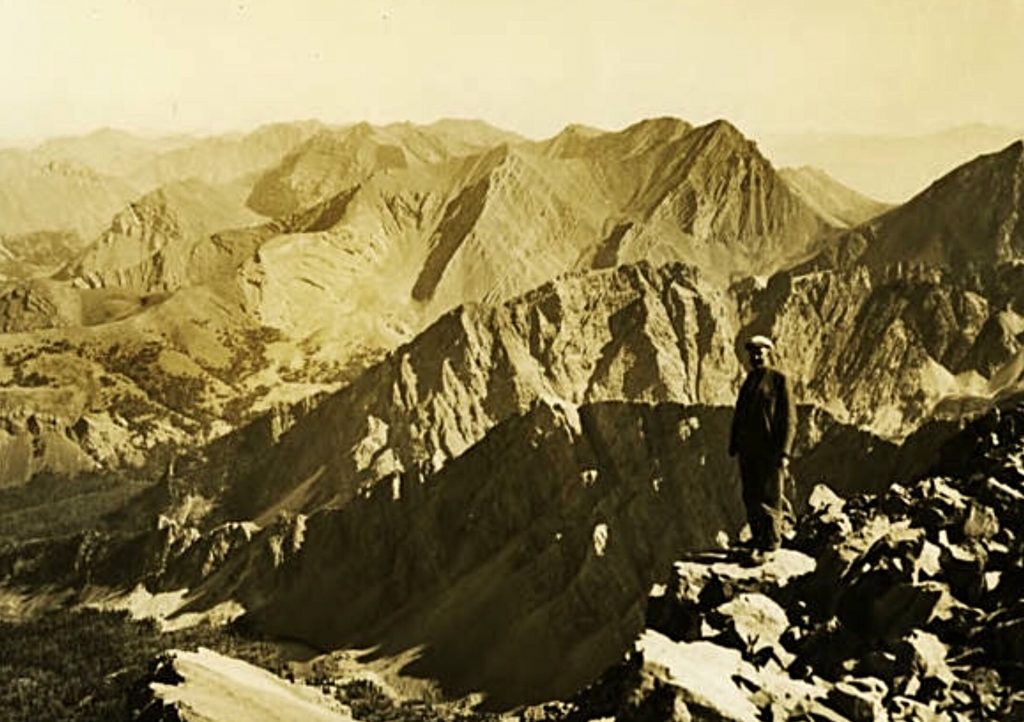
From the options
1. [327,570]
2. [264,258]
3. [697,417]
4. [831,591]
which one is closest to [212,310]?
[264,258]

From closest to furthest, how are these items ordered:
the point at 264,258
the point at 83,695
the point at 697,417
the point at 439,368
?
the point at 83,695 < the point at 697,417 < the point at 439,368 < the point at 264,258

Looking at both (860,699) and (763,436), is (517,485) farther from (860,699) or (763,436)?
(860,699)

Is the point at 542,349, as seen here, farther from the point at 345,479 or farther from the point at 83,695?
the point at 83,695

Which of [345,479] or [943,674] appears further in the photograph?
[345,479]

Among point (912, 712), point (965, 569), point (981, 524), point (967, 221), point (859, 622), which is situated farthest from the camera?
point (967, 221)

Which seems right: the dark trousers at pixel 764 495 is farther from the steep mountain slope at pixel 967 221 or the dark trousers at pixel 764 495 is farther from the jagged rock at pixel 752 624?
the steep mountain slope at pixel 967 221

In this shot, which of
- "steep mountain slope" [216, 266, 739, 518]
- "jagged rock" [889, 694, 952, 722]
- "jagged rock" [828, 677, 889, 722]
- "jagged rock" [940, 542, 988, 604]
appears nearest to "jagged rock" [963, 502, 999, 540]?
"jagged rock" [940, 542, 988, 604]

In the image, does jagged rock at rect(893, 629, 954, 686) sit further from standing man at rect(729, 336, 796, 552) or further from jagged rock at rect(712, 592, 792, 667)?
standing man at rect(729, 336, 796, 552)

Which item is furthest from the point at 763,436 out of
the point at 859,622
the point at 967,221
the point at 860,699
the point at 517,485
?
the point at 967,221

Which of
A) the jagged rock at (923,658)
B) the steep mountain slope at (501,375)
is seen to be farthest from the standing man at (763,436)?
the steep mountain slope at (501,375)
